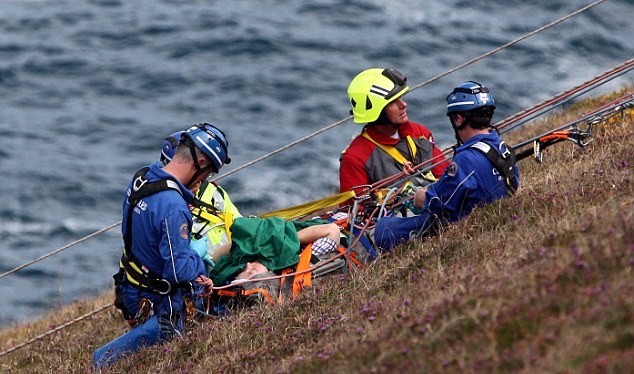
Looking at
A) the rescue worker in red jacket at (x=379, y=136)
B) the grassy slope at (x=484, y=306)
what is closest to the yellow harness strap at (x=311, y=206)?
the rescue worker in red jacket at (x=379, y=136)

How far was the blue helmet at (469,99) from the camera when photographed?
10.9 metres

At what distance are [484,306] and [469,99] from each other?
131 inches

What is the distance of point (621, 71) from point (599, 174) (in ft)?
11.9

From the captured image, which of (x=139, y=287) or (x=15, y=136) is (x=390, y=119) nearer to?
(x=139, y=287)

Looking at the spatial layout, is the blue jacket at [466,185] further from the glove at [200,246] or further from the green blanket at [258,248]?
the glove at [200,246]

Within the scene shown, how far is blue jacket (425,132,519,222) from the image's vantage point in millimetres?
10539

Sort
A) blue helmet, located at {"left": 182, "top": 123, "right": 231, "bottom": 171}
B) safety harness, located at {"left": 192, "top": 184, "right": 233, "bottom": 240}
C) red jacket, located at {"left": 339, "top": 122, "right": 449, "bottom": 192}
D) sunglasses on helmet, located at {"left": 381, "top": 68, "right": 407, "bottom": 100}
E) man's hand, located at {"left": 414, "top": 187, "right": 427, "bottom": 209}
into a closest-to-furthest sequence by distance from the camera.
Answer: blue helmet, located at {"left": 182, "top": 123, "right": 231, "bottom": 171}, man's hand, located at {"left": 414, "top": 187, "right": 427, "bottom": 209}, safety harness, located at {"left": 192, "top": 184, "right": 233, "bottom": 240}, sunglasses on helmet, located at {"left": 381, "top": 68, "right": 407, "bottom": 100}, red jacket, located at {"left": 339, "top": 122, "right": 449, "bottom": 192}

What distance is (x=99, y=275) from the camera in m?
26.6

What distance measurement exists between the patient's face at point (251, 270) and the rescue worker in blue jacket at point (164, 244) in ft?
1.68

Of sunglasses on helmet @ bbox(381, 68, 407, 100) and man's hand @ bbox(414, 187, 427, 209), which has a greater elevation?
sunglasses on helmet @ bbox(381, 68, 407, 100)

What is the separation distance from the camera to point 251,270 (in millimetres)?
11305

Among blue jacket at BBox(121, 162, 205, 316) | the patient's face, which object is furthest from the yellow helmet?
blue jacket at BBox(121, 162, 205, 316)

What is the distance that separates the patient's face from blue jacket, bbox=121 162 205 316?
55 centimetres

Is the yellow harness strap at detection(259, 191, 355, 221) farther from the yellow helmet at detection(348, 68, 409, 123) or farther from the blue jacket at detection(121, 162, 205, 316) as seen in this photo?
the blue jacket at detection(121, 162, 205, 316)
